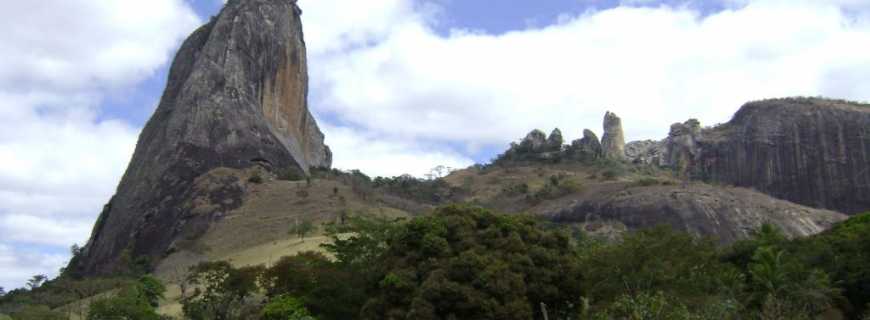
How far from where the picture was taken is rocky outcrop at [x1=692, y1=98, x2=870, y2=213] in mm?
97438

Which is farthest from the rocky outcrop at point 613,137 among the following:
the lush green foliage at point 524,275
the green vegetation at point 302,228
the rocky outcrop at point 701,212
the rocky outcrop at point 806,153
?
the lush green foliage at point 524,275

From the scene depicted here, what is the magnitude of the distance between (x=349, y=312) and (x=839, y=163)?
258 ft

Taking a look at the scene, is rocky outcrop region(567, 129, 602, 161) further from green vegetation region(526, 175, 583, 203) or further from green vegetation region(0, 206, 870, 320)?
green vegetation region(0, 206, 870, 320)

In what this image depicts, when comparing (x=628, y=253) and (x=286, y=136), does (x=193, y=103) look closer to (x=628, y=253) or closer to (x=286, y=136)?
(x=286, y=136)

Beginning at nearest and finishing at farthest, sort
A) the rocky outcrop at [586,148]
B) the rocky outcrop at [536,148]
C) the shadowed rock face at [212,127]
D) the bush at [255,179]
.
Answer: the shadowed rock face at [212,127] < the bush at [255,179] < the rocky outcrop at [586,148] < the rocky outcrop at [536,148]

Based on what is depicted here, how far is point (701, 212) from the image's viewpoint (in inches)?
2692

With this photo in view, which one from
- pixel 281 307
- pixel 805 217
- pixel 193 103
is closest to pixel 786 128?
pixel 805 217

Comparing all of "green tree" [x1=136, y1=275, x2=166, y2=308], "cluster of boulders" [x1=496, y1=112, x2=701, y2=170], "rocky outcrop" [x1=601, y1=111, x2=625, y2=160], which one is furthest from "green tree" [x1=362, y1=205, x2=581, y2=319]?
"rocky outcrop" [x1=601, y1=111, x2=625, y2=160]

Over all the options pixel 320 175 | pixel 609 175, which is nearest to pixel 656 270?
pixel 609 175

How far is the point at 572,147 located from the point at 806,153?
2693 cm

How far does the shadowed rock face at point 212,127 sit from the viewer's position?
78625mm

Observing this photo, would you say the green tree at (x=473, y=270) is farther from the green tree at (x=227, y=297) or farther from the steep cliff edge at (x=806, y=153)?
the steep cliff edge at (x=806, y=153)

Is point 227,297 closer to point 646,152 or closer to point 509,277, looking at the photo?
point 509,277

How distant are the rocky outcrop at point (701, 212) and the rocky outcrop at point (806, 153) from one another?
79.3ft
